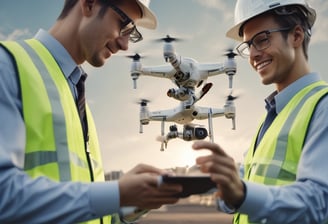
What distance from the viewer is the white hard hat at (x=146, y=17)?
3014 mm

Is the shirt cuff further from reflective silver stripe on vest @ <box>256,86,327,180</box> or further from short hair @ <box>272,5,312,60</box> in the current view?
short hair @ <box>272,5,312,60</box>

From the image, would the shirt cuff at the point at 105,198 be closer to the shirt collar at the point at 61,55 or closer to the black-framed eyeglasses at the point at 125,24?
the shirt collar at the point at 61,55

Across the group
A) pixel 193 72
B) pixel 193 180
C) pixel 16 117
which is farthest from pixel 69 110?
pixel 193 72

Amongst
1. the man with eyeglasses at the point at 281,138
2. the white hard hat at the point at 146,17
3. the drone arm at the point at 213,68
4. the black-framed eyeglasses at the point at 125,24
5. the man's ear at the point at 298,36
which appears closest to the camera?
the man with eyeglasses at the point at 281,138

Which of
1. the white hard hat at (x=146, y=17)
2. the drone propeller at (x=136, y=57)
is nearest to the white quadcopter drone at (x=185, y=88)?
the drone propeller at (x=136, y=57)

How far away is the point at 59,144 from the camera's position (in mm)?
2182

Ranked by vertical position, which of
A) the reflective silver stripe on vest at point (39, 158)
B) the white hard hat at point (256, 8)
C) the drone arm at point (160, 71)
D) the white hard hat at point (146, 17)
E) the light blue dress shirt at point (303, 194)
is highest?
the drone arm at point (160, 71)

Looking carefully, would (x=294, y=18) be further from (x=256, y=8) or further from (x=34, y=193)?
(x=34, y=193)

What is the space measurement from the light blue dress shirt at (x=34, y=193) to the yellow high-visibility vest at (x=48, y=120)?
0.36 feet

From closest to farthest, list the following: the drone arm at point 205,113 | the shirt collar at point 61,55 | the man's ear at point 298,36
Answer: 1. the shirt collar at point 61,55
2. the man's ear at point 298,36
3. the drone arm at point 205,113

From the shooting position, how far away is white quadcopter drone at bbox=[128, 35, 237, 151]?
31906mm

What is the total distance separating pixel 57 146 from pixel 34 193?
385 mm

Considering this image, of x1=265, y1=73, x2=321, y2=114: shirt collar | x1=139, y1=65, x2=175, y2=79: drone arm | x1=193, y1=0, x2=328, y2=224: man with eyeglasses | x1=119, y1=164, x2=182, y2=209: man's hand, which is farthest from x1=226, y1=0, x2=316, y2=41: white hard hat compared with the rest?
x1=139, y1=65, x2=175, y2=79: drone arm

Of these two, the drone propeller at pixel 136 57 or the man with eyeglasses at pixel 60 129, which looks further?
the drone propeller at pixel 136 57
